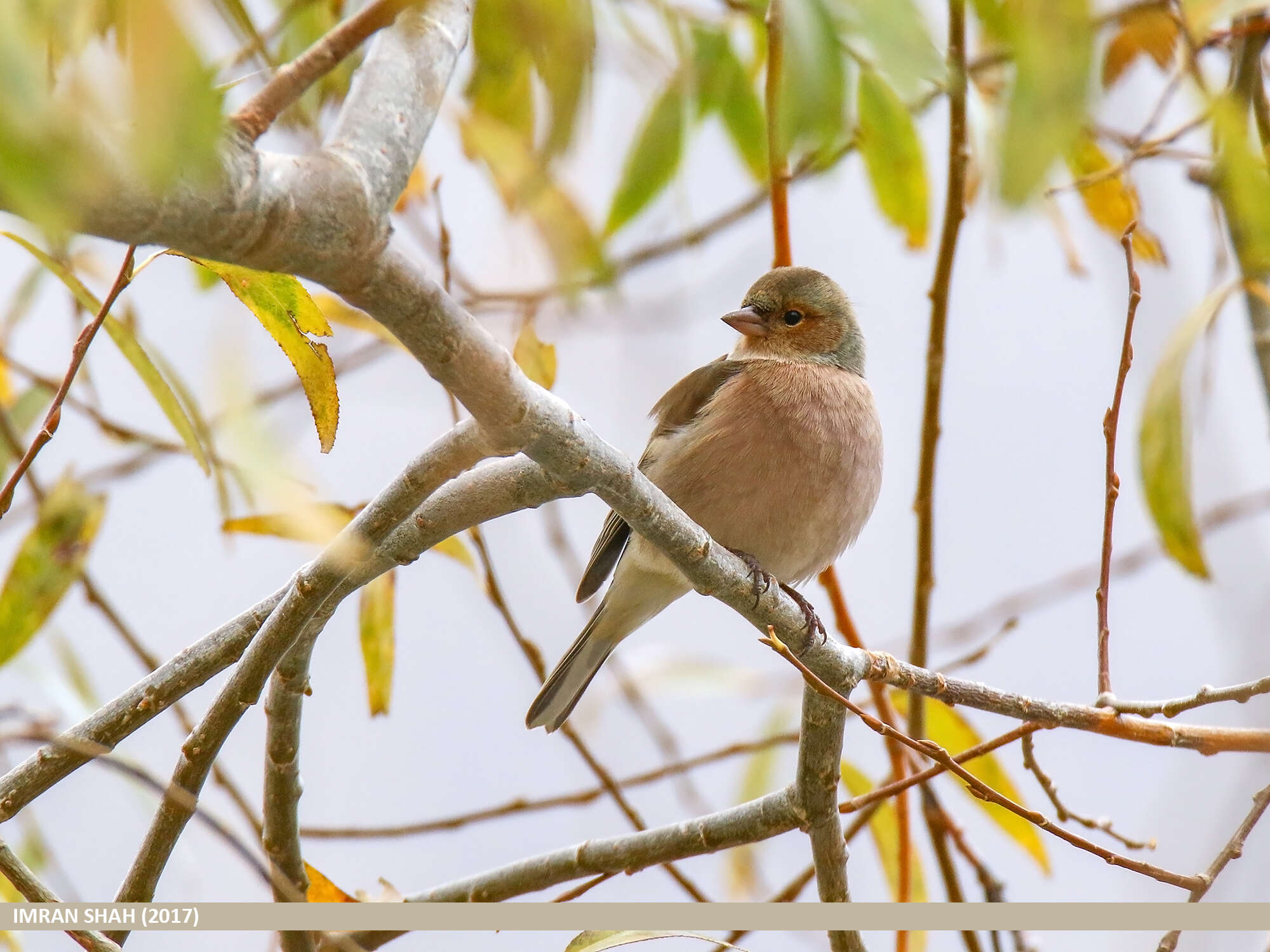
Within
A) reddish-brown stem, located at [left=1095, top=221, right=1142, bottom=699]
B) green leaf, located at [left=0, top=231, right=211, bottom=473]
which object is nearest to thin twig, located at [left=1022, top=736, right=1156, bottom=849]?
reddish-brown stem, located at [left=1095, top=221, right=1142, bottom=699]

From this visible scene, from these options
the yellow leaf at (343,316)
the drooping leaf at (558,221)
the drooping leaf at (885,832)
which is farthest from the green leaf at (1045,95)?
the drooping leaf at (885,832)

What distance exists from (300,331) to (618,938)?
985 millimetres

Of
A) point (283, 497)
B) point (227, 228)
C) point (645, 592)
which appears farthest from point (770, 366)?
point (227, 228)

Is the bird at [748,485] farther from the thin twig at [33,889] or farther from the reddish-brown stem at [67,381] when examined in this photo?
the reddish-brown stem at [67,381]

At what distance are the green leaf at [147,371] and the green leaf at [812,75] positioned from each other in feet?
3.26

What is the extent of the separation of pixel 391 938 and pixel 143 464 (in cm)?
137

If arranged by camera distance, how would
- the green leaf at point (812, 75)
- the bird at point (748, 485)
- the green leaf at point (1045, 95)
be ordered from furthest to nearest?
the bird at point (748, 485) < the green leaf at point (812, 75) < the green leaf at point (1045, 95)

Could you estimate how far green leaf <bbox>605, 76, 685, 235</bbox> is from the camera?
6.04 feet

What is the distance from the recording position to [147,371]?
5.18 feet

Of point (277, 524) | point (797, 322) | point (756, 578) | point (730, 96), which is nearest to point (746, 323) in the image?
point (797, 322)

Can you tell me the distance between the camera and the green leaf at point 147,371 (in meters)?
1.53

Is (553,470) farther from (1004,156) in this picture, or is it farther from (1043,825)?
(1043,825)

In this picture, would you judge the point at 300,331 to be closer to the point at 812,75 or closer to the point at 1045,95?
the point at 812,75

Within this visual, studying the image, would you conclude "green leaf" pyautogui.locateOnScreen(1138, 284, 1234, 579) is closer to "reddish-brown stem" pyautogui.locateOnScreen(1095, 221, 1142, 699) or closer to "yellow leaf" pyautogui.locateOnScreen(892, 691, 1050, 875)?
"reddish-brown stem" pyautogui.locateOnScreen(1095, 221, 1142, 699)
